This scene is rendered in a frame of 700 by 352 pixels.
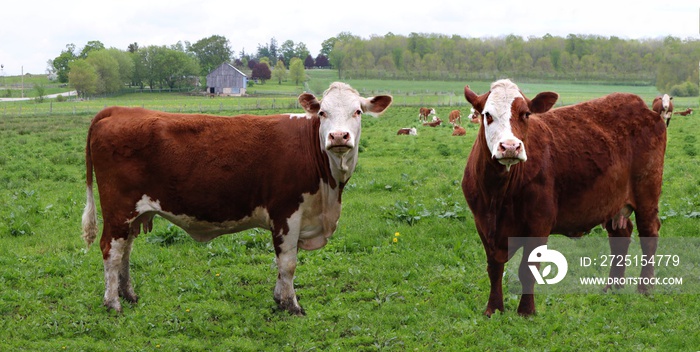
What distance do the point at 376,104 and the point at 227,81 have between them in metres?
71.4

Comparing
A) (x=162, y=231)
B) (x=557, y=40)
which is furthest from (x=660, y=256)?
(x=557, y=40)

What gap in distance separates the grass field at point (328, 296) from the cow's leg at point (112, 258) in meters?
0.17

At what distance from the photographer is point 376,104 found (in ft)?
24.8

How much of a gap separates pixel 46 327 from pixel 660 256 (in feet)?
26.0

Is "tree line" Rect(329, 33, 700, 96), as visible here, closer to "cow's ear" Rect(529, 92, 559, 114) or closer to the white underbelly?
"cow's ear" Rect(529, 92, 559, 114)

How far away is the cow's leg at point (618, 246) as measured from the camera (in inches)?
309

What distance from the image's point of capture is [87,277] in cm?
847

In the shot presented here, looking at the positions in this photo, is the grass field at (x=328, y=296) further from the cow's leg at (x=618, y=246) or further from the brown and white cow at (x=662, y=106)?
the brown and white cow at (x=662, y=106)

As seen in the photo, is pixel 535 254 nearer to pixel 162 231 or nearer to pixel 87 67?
pixel 162 231

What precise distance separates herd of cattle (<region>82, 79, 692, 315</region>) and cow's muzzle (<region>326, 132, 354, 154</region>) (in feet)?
0.17

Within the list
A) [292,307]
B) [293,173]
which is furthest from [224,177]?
[292,307]

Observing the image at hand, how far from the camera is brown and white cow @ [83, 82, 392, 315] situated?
7.34 metres

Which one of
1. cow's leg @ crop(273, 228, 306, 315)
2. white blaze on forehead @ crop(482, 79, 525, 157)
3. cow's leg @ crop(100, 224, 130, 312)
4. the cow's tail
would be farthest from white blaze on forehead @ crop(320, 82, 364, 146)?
the cow's tail

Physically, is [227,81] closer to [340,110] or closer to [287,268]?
[287,268]
